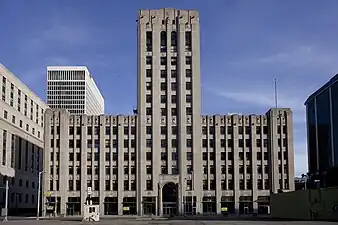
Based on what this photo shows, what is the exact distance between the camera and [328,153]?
11438cm

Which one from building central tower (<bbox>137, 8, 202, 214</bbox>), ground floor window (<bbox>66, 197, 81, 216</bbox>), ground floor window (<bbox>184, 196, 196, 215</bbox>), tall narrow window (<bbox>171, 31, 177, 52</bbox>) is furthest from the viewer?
tall narrow window (<bbox>171, 31, 177, 52</bbox>)

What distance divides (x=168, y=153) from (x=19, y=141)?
155ft

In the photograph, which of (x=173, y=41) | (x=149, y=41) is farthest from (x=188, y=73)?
(x=149, y=41)

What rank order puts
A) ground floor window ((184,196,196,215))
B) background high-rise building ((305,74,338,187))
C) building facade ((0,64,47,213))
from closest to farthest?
1. background high-rise building ((305,74,338,187))
2. ground floor window ((184,196,196,215))
3. building facade ((0,64,47,213))

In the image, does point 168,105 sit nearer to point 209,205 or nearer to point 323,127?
point 209,205

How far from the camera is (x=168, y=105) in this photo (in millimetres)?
134375

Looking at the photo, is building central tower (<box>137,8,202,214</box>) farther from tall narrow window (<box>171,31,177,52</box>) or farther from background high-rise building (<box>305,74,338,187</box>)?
background high-rise building (<box>305,74,338,187</box>)

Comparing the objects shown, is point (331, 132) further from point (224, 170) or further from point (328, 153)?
point (224, 170)

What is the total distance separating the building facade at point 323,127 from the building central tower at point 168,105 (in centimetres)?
2681

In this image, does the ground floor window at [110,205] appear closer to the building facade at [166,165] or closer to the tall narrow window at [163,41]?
the building facade at [166,165]

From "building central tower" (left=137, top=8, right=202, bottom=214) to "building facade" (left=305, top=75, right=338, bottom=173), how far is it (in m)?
26.8

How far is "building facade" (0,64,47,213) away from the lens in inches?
5566

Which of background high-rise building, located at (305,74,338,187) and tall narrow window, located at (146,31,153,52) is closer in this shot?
background high-rise building, located at (305,74,338,187)

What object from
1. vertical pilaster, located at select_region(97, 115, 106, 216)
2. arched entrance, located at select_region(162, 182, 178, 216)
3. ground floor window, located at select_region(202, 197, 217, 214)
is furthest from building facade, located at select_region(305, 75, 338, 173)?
vertical pilaster, located at select_region(97, 115, 106, 216)
